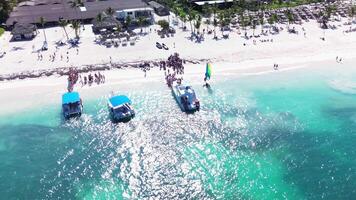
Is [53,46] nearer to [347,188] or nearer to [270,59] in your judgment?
[270,59]

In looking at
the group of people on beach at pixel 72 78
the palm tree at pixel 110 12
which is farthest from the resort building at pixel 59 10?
the group of people on beach at pixel 72 78

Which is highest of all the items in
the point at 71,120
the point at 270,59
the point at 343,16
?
the point at 343,16

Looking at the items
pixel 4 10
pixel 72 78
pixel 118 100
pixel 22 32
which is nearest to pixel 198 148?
pixel 118 100

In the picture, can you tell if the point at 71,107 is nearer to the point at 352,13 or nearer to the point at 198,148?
the point at 198,148

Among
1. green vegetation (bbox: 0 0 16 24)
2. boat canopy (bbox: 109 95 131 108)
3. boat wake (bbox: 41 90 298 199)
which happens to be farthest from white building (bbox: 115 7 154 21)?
boat canopy (bbox: 109 95 131 108)

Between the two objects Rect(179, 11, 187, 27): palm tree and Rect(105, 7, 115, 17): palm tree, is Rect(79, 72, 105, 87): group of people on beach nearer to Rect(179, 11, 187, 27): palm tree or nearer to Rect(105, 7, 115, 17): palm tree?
Rect(105, 7, 115, 17): palm tree

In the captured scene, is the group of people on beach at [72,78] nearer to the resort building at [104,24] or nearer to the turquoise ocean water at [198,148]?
the turquoise ocean water at [198,148]

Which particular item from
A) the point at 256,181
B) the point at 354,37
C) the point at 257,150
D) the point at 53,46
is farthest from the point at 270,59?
the point at 53,46
